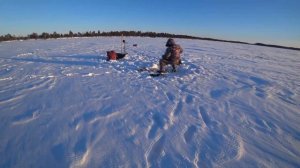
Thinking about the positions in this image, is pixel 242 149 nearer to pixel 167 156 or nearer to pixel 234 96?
pixel 167 156

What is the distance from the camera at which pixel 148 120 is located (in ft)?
16.1

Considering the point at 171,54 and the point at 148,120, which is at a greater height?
the point at 171,54

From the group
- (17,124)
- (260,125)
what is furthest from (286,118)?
(17,124)

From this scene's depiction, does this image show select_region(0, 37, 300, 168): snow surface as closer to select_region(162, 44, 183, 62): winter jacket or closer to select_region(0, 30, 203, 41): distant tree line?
select_region(162, 44, 183, 62): winter jacket

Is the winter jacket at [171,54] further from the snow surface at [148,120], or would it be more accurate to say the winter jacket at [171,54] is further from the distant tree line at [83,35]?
the distant tree line at [83,35]

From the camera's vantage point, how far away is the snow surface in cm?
372

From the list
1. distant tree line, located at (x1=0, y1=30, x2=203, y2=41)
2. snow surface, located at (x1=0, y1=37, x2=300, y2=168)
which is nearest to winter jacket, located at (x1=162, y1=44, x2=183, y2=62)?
snow surface, located at (x1=0, y1=37, x2=300, y2=168)

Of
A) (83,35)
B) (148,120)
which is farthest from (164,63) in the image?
(83,35)

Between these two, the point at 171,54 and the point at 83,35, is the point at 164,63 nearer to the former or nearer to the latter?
the point at 171,54

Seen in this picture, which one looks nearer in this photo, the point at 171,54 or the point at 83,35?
the point at 171,54

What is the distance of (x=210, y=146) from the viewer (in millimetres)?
4004

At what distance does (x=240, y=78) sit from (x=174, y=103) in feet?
11.7

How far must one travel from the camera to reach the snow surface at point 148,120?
372cm

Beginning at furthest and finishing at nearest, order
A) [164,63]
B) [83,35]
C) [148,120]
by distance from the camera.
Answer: [83,35] → [164,63] → [148,120]
